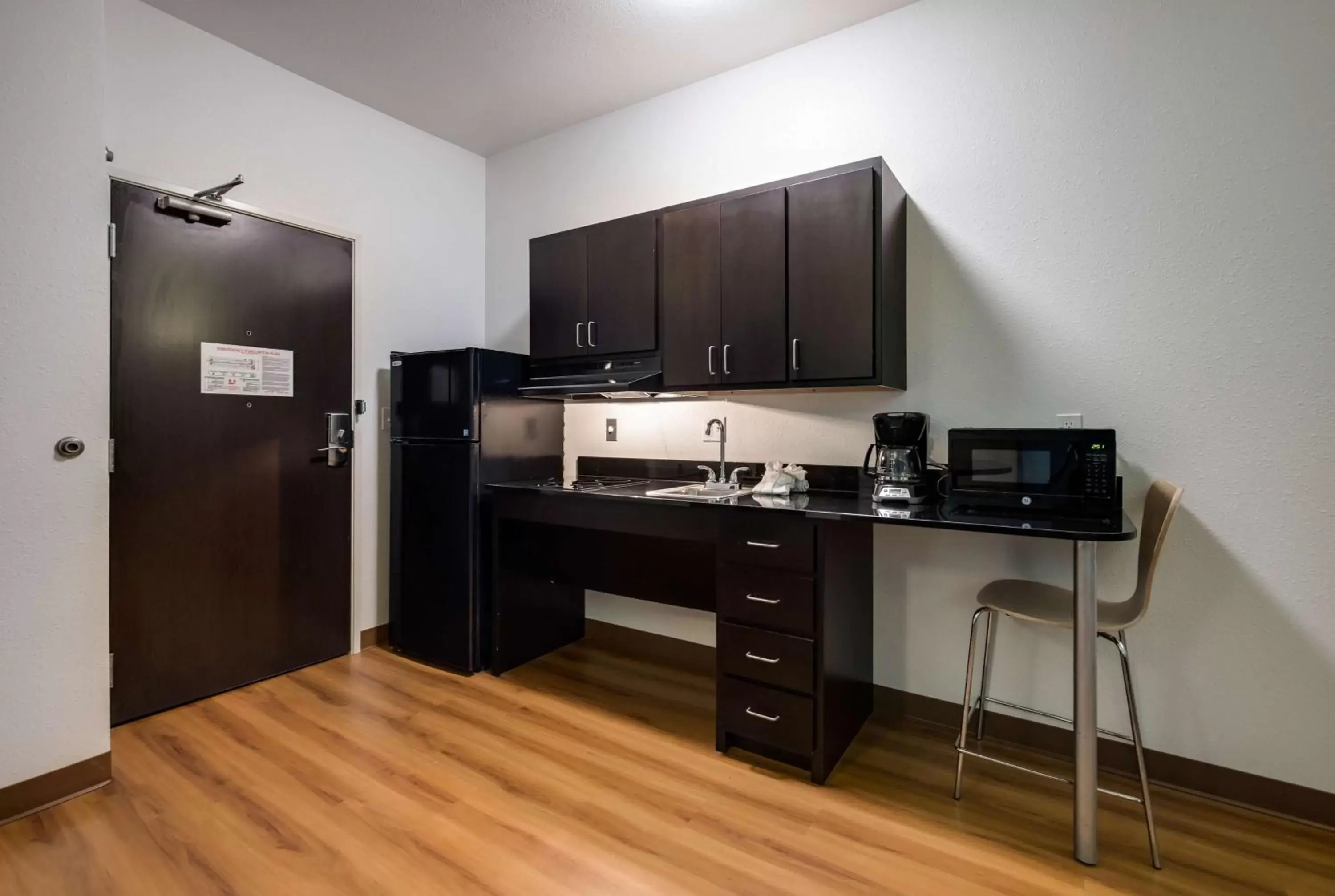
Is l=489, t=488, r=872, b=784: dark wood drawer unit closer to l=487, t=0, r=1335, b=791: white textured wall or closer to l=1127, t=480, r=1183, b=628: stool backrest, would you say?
l=487, t=0, r=1335, b=791: white textured wall

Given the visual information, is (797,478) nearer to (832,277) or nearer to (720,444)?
(720,444)

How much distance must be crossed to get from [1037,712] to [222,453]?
11.0ft

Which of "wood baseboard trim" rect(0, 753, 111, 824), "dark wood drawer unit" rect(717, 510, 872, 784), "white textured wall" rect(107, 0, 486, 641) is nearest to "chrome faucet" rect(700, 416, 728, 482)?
"dark wood drawer unit" rect(717, 510, 872, 784)

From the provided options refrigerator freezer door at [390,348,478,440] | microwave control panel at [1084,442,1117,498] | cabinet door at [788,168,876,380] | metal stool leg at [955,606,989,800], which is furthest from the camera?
refrigerator freezer door at [390,348,478,440]

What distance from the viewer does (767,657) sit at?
6.81ft

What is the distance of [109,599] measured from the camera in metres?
2.25

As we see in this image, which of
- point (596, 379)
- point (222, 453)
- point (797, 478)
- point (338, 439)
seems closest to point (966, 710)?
point (797, 478)

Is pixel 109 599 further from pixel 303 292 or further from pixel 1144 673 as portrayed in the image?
pixel 1144 673

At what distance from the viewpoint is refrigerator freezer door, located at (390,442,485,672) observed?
285 centimetres

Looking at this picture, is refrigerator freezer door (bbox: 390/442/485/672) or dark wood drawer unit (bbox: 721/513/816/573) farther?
refrigerator freezer door (bbox: 390/442/485/672)

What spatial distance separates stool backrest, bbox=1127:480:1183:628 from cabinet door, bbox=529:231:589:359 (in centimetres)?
221

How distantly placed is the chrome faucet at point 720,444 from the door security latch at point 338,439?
1782mm

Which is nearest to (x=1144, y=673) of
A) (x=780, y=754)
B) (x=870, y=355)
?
(x=780, y=754)

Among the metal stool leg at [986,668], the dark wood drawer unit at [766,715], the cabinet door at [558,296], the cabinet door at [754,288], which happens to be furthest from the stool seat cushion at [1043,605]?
the cabinet door at [558,296]
